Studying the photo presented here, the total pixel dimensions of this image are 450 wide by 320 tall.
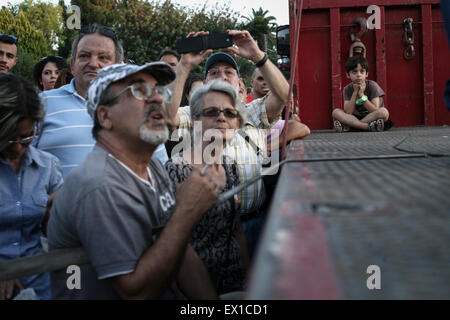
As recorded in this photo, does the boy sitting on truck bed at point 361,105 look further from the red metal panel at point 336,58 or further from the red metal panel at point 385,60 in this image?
the red metal panel at point 385,60

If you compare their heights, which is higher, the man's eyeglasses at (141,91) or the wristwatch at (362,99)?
the wristwatch at (362,99)

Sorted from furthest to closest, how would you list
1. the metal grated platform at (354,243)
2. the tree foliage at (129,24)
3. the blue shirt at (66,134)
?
the tree foliage at (129,24), the blue shirt at (66,134), the metal grated platform at (354,243)

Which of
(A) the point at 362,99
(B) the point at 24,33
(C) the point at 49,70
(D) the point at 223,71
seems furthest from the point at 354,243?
(B) the point at 24,33

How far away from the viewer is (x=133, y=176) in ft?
4.89

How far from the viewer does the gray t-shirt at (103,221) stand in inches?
48.1

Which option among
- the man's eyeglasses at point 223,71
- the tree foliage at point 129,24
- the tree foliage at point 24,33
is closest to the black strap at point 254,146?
the man's eyeglasses at point 223,71

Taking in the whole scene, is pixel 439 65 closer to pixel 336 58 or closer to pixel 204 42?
pixel 336 58

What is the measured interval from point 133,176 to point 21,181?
2.12ft

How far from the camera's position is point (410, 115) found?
518cm

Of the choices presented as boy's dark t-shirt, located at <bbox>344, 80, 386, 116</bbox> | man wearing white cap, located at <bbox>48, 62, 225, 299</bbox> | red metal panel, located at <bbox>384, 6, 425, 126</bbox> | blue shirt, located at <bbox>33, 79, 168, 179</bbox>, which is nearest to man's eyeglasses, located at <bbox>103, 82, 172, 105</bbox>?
man wearing white cap, located at <bbox>48, 62, 225, 299</bbox>

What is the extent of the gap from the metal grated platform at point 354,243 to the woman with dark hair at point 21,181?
1331 mm

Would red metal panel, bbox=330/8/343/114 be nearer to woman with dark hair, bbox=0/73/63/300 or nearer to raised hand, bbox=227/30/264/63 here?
raised hand, bbox=227/30/264/63

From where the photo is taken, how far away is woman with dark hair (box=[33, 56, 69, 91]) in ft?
13.3
